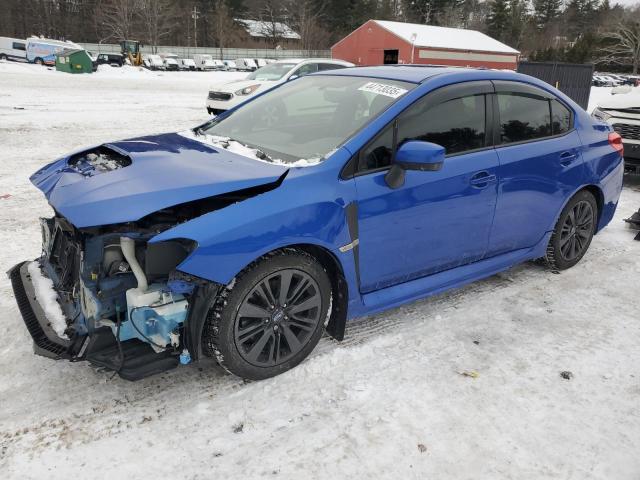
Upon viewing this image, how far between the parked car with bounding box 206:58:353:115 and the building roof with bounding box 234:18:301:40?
65.8 metres

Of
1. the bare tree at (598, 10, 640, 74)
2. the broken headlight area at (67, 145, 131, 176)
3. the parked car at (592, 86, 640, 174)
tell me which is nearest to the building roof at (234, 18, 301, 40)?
the bare tree at (598, 10, 640, 74)

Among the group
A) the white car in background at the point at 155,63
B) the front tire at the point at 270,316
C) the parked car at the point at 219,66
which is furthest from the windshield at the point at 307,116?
the parked car at the point at 219,66

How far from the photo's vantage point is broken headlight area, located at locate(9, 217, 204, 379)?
8.46ft

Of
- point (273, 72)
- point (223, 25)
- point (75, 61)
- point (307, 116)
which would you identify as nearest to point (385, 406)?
point (307, 116)

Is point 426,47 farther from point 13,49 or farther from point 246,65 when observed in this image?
point 13,49

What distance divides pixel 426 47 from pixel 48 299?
35535 mm

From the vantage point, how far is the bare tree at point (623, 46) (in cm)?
6197

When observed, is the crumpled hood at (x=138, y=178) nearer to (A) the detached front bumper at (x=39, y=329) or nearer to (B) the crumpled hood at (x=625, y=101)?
(A) the detached front bumper at (x=39, y=329)

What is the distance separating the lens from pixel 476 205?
3.61m

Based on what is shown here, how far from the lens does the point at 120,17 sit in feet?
194

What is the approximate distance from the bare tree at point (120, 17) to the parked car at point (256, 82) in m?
49.9

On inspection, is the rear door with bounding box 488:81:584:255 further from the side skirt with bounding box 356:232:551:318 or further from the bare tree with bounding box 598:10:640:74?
the bare tree with bounding box 598:10:640:74

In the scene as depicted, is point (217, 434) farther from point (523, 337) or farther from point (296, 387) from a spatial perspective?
point (523, 337)

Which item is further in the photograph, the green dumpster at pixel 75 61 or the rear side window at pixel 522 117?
the green dumpster at pixel 75 61
